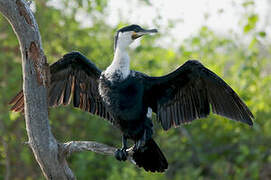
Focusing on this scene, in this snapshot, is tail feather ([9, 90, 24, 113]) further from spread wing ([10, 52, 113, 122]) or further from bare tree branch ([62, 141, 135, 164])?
bare tree branch ([62, 141, 135, 164])

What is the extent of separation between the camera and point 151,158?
11.5 feet

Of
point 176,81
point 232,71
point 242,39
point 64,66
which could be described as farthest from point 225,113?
point 242,39

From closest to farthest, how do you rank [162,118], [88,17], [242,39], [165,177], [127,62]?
[127,62], [162,118], [165,177], [88,17], [242,39]

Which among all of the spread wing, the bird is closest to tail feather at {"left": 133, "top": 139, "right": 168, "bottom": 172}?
the bird

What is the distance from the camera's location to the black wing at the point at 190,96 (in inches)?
136

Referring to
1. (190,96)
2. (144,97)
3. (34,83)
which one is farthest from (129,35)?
(34,83)

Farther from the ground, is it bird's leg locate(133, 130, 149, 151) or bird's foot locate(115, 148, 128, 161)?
bird's leg locate(133, 130, 149, 151)

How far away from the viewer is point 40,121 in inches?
111

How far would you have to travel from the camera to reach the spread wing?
381cm

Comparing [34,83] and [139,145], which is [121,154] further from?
[34,83]

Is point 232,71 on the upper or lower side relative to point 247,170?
upper

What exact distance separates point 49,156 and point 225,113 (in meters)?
1.40

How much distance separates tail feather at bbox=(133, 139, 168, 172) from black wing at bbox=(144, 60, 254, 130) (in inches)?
10.6

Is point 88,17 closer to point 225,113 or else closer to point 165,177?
point 165,177
